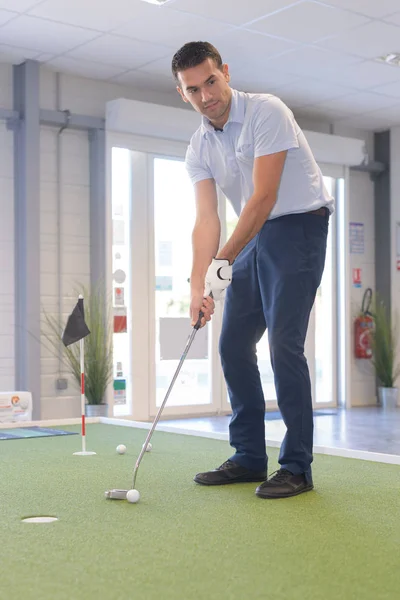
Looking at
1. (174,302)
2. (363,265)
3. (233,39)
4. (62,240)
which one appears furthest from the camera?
(363,265)

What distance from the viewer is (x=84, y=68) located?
6.20 meters

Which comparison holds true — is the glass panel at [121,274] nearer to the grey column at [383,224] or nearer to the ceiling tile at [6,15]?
the ceiling tile at [6,15]

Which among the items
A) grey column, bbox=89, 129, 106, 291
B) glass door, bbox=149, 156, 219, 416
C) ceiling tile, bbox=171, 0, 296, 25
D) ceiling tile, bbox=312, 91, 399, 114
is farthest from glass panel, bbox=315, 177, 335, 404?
ceiling tile, bbox=171, 0, 296, 25

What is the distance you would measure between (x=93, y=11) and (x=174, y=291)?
2455mm

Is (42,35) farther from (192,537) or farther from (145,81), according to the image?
(192,537)

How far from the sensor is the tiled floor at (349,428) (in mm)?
4988

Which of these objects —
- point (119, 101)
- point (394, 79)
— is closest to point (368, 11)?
point (394, 79)

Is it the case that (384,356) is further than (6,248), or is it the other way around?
(384,356)

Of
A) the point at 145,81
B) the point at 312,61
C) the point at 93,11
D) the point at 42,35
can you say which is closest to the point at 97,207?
the point at 145,81

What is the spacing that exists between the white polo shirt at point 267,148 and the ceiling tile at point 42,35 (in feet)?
10.2

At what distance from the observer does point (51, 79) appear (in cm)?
626

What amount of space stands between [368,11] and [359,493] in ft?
12.3

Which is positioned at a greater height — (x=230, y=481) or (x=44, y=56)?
(x=44, y=56)

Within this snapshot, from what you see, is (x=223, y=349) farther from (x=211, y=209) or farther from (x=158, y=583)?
(x=158, y=583)
